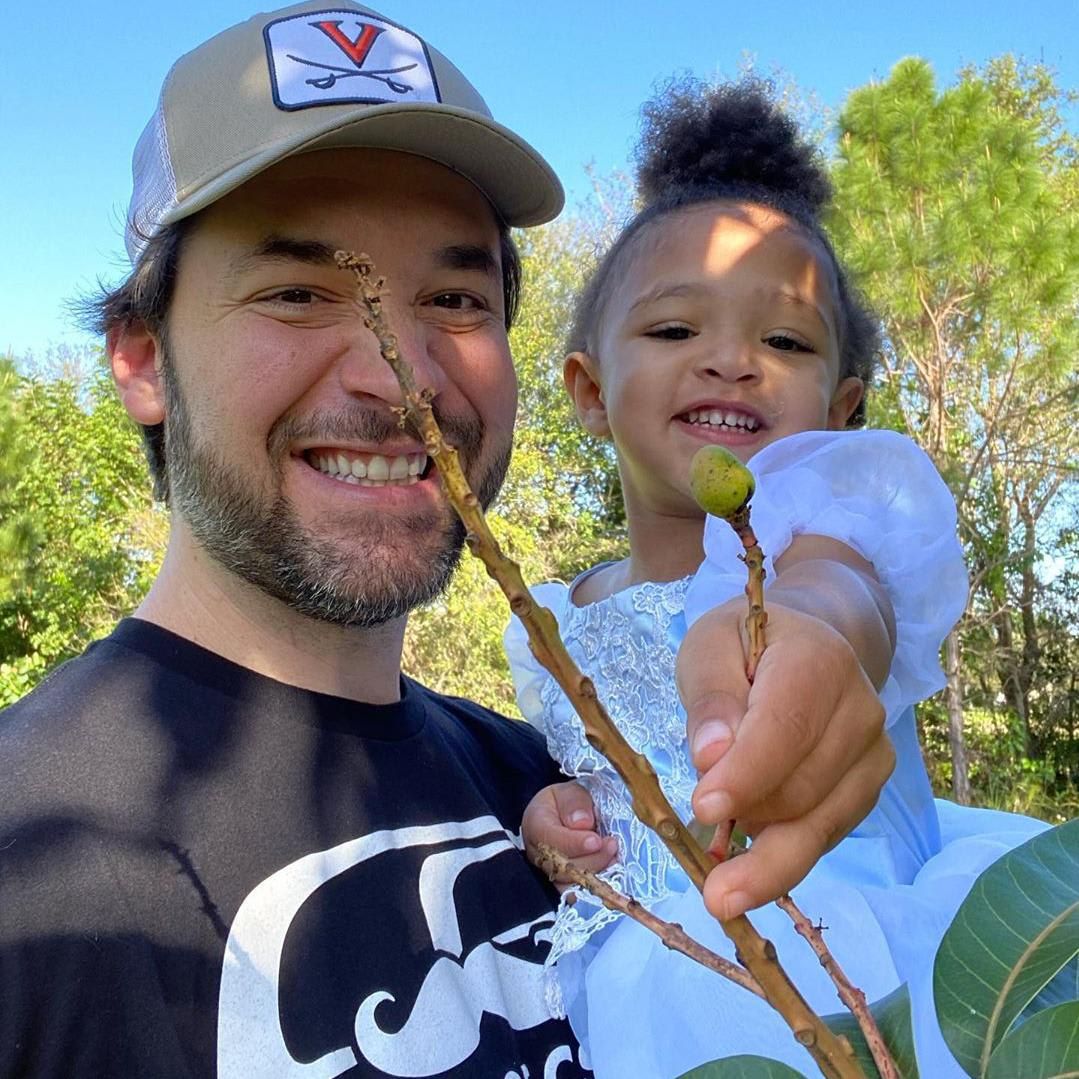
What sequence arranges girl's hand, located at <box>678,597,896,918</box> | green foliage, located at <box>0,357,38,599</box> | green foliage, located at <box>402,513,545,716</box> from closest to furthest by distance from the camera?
girl's hand, located at <box>678,597,896,918</box> → green foliage, located at <box>402,513,545,716</box> → green foliage, located at <box>0,357,38,599</box>

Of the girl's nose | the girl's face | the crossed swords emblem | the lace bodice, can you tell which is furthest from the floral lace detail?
the crossed swords emblem

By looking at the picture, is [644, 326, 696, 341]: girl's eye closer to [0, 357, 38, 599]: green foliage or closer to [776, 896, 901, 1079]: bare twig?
[776, 896, 901, 1079]: bare twig

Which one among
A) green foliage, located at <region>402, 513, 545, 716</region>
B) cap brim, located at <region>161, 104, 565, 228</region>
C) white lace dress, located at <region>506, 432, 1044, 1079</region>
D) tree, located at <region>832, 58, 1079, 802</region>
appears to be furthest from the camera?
green foliage, located at <region>402, 513, 545, 716</region>

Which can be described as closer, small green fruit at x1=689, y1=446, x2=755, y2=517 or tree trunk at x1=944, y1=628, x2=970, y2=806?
small green fruit at x1=689, y1=446, x2=755, y2=517

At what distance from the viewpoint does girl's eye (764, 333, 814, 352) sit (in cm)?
184

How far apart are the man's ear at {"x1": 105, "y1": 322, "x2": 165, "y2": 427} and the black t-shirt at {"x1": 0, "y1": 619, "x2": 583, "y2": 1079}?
47 centimetres

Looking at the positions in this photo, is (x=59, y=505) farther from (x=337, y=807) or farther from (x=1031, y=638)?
(x=337, y=807)

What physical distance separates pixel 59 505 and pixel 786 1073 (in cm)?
1383

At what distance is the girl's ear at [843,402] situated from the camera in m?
2.06

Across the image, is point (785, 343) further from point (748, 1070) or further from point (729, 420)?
point (748, 1070)

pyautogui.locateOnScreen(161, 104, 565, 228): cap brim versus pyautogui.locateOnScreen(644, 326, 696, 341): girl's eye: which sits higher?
pyautogui.locateOnScreen(161, 104, 565, 228): cap brim

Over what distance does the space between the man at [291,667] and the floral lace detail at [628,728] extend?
71 millimetres

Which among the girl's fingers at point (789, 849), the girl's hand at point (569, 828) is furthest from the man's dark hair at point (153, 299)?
the girl's fingers at point (789, 849)

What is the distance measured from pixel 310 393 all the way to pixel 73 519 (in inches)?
492
